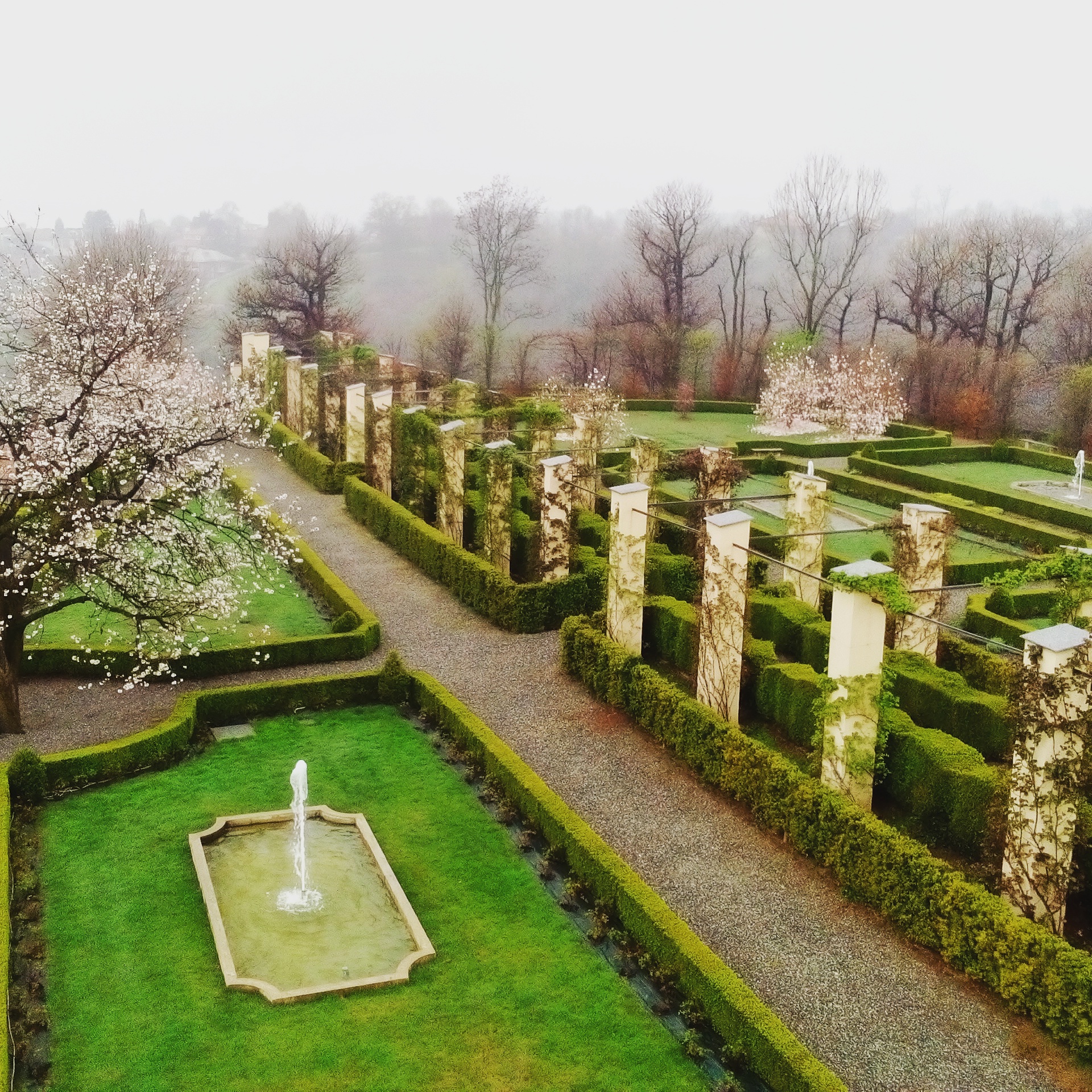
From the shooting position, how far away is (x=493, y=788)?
13.5 metres

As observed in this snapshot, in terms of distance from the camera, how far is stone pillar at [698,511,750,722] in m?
14.2

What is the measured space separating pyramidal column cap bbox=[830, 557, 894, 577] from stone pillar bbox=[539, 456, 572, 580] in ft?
25.2

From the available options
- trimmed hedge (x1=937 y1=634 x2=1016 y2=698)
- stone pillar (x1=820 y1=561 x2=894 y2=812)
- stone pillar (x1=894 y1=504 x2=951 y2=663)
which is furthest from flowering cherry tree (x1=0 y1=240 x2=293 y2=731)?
trimmed hedge (x1=937 y1=634 x2=1016 y2=698)

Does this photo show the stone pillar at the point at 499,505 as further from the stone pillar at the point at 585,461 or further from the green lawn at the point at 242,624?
the green lawn at the point at 242,624

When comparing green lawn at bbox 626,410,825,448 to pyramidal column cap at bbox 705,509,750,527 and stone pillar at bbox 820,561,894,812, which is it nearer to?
pyramidal column cap at bbox 705,509,750,527

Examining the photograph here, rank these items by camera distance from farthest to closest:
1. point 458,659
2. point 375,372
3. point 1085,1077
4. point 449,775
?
point 375,372 → point 458,659 → point 449,775 → point 1085,1077

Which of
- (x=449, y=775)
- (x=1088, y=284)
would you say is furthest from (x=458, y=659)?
(x=1088, y=284)

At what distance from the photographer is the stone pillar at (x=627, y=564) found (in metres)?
16.3

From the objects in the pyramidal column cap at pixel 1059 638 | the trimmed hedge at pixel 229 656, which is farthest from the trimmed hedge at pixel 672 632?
the pyramidal column cap at pixel 1059 638

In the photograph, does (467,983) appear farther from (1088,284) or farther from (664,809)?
(1088,284)

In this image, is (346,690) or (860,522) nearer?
(346,690)

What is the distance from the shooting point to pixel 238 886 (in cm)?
1134

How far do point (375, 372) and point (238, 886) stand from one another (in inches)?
1057

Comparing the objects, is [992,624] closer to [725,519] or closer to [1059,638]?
[725,519]
